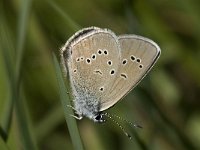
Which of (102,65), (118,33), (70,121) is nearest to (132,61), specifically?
(102,65)

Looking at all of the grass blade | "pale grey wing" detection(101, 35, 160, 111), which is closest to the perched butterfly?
"pale grey wing" detection(101, 35, 160, 111)

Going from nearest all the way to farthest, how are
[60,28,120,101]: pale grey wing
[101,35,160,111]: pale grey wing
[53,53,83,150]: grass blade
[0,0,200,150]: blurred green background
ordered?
[53,53,83,150]: grass blade
[101,35,160,111]: pale grey wing
[60,28,120,101]: pale grey wing
[0,0,200,150]: blurred green background

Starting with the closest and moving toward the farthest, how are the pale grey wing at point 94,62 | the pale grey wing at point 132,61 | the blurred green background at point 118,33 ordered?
the pale grey wing at point 132,61
the pale grey wing at point 94,62
the blurred green background at point 118,33

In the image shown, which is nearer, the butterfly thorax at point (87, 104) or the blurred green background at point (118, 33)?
the butterfly thorax at point (87, 104)

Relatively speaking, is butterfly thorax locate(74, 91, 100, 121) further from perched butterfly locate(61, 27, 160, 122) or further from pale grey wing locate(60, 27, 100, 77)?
pale grey wing locate(60, 27, 100, 77)

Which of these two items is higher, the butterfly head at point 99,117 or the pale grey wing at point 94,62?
the pale grey wing at point 94,62

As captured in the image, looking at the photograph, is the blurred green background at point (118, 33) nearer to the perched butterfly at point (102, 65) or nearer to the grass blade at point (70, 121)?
the perched butterfly at point (102, 65)

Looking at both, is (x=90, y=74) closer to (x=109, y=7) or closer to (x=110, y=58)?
(x=110, y=58)

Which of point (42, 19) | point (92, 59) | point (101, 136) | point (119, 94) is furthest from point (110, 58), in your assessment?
point (42, 19)

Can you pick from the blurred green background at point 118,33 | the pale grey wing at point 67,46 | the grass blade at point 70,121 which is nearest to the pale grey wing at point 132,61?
the pale grey wing at point 67,46
